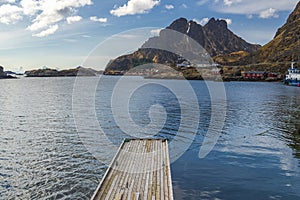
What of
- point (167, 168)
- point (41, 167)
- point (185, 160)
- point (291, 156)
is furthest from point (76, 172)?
point (291, 156)

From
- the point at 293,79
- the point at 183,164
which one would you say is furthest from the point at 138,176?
the point at 293,79

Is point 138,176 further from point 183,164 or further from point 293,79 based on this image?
point 293,79

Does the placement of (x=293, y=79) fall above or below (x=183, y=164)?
above

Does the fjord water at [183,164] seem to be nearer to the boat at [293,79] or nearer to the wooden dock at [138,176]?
the wooden dock at [138,176]

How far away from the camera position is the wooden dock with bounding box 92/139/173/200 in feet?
55.2

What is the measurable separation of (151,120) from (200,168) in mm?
23771

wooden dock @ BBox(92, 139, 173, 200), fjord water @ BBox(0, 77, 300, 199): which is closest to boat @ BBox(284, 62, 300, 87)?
fjord water @ BBox(0, 77, 300, 199)

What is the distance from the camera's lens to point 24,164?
25734mm

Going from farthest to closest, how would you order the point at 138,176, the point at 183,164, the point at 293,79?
the point at 293,79 → the point at 183,164 → the point at 138,176

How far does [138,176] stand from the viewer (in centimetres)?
1997

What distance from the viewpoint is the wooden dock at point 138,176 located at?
1683cm

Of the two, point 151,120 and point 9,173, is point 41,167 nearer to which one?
point 9,173

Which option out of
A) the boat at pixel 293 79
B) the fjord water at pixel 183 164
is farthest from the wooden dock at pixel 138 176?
the boat at pixel 293 79

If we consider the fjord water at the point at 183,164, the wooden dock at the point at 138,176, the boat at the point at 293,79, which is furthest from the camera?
the boat at the point at 293,79
